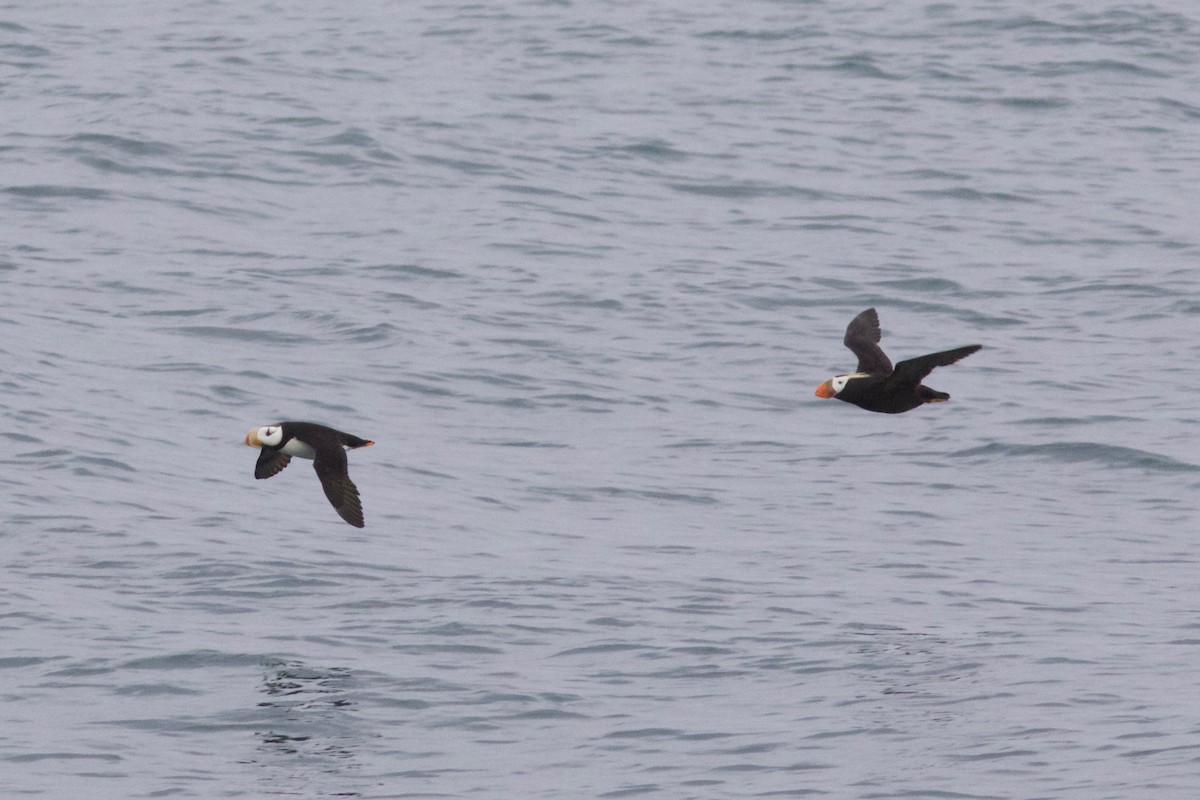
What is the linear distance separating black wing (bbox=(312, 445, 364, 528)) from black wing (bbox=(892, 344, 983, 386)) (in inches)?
136

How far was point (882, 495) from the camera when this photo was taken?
16312 millimetres

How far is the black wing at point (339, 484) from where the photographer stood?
1199 cm

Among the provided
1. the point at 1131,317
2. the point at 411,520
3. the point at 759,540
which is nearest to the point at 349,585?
the point at 411,520

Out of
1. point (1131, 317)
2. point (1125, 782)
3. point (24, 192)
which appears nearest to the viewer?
point (1125, 782)

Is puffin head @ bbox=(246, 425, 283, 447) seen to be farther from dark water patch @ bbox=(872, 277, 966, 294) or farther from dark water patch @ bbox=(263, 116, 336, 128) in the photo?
dark water patch @ bbox=(263, 116, 336, 128)

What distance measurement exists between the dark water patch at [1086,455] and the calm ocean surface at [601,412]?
65 millimetres

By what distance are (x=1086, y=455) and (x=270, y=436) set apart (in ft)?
25.1

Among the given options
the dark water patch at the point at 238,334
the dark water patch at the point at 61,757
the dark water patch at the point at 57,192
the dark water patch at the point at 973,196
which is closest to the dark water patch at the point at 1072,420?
the dark water patch at the point at 238,334

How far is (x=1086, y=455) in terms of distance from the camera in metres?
17.2

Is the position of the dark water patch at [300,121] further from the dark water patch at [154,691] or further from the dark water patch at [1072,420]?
the dark water patch at [154,691]

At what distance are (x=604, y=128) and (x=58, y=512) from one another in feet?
47.8

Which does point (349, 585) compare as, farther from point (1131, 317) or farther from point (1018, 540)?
point (1131, 317)

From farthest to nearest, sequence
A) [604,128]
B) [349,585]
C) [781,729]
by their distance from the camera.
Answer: [604,128] → [349,585] → [781,729]

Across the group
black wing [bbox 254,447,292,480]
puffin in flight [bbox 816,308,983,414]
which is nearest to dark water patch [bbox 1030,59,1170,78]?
puffin in flight [bbox 816,308,983,414]
